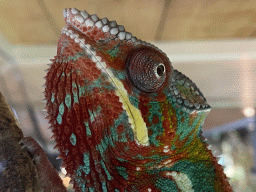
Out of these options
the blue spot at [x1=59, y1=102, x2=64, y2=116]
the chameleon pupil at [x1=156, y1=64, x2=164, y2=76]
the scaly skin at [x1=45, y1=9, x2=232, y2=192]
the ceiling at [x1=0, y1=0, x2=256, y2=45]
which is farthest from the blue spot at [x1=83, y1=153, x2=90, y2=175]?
the ceiling at [x1=0, y1=0, x2=256, y2=45]

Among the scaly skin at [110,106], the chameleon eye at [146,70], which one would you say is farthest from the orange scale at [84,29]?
the chameleon eye at [146,70]

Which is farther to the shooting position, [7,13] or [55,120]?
[7,13]

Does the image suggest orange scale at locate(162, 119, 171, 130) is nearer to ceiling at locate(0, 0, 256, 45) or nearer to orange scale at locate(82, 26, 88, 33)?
orange scale at locate(82, 26, 88, 33)

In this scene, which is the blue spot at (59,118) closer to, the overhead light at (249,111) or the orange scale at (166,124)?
the orange scale at (166,124)

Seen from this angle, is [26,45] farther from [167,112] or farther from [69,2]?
[167,112]

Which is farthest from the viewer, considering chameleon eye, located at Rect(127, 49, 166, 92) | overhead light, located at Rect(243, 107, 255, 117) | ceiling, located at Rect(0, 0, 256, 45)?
overhead light, located at Rect(243, 107, 255, 117)

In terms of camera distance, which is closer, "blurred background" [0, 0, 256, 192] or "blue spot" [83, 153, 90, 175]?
"blue spot" [83, 153, 90, 175]

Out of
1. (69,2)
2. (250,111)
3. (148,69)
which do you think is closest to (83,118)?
(148,69)
